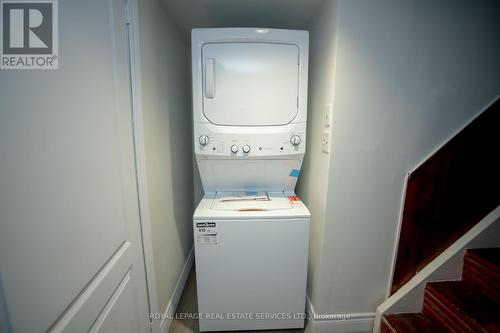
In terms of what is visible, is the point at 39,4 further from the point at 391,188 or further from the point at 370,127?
the point at 391,188

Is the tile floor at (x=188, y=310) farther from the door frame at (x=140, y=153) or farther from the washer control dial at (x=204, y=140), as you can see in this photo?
the washer control dial at (x=204, y=140)

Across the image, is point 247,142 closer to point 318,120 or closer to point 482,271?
point 318,120

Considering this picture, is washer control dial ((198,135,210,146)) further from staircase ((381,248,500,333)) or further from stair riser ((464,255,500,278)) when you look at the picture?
stair riser ((464,255,500,278))

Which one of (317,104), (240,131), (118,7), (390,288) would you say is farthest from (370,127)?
(118,7)

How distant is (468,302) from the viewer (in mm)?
1050

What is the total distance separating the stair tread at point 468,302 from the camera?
0.94 metres

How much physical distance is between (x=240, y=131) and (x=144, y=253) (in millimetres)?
950

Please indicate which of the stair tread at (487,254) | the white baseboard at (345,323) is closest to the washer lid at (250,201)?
the white baseboard at (345,323)

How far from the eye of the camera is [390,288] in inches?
52.9

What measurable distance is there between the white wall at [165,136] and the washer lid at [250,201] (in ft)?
1.29

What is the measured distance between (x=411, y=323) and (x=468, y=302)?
1.09ft

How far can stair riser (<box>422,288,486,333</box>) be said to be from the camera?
3.19 ft

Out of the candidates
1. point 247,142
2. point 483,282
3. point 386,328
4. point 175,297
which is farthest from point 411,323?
point 175,297

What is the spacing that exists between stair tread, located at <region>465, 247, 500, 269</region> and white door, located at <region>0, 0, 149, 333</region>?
1962mm
